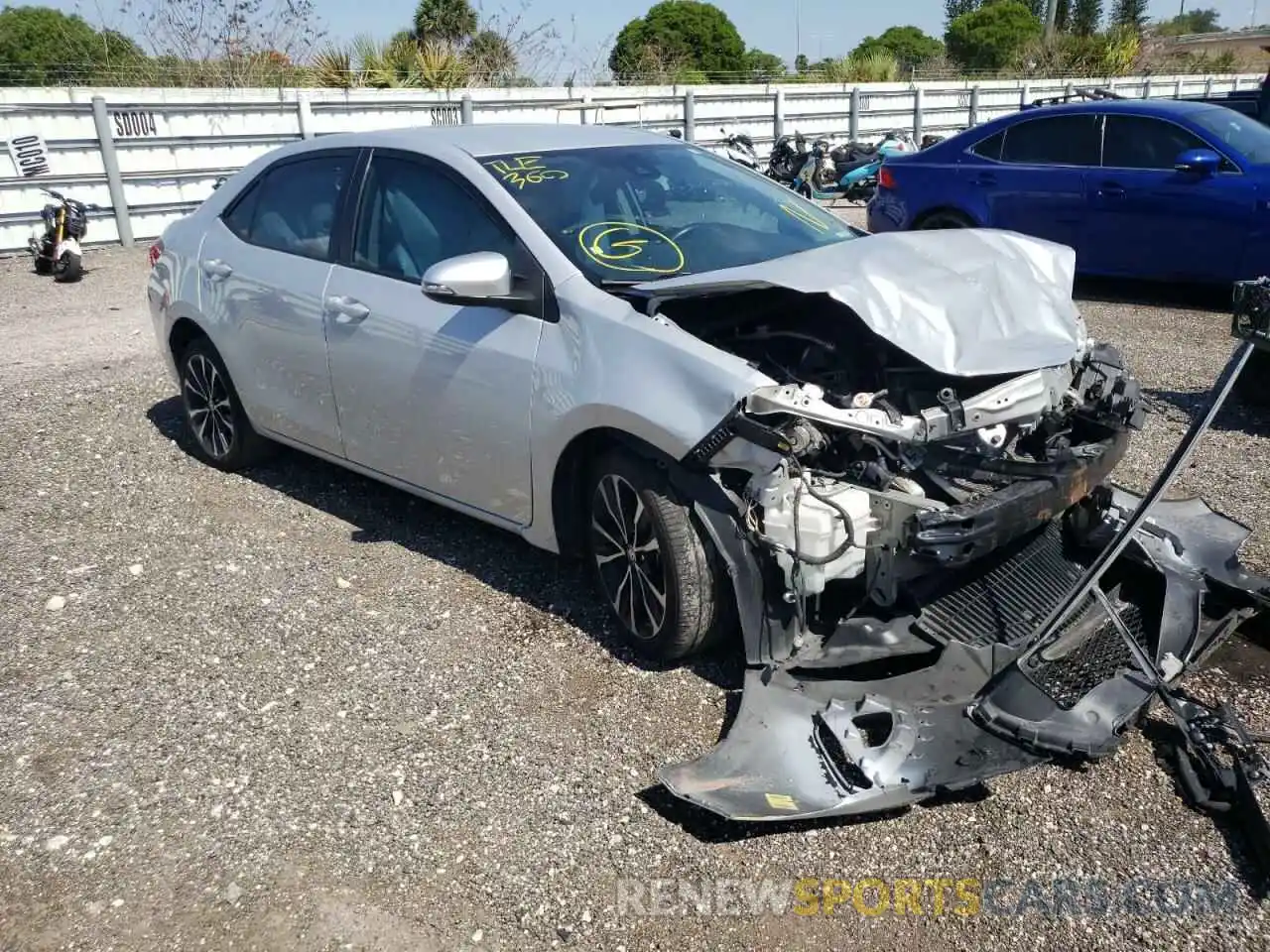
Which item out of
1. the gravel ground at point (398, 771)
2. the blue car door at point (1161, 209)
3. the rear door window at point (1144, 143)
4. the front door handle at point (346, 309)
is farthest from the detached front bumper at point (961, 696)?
the rear door window at point (1144, 143)

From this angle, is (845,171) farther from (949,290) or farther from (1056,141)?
(949,290)

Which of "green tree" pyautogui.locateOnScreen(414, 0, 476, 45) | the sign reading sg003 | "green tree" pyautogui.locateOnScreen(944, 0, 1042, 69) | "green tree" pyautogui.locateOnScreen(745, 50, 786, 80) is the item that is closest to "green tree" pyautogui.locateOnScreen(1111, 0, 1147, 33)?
"green tree" pyautogui.locateOnScreen(944, 0, 1042, 69)

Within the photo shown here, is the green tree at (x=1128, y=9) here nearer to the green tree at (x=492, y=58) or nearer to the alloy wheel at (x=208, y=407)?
the green tree at (x=492, y=58)

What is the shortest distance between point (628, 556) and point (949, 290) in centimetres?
140

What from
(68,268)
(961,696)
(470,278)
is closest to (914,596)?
(961,696)

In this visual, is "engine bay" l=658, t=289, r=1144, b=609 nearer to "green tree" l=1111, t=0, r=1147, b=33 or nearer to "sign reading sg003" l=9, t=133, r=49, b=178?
"sign reading sg003" l=9, t=133, r=49, b=178

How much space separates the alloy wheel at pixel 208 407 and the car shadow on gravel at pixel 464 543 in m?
0.24

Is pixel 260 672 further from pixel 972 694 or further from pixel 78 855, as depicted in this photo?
pixel 972 694

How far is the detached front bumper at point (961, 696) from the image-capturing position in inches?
115

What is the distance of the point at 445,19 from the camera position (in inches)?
989

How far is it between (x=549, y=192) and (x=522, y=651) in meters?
1.75

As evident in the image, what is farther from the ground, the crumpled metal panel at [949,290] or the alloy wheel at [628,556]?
the crumpled metal panel at [949,290]

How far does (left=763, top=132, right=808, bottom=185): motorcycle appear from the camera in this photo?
16797 millimetres

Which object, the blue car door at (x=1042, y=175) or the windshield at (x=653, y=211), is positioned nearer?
the windshield at (x=653, y=211)
